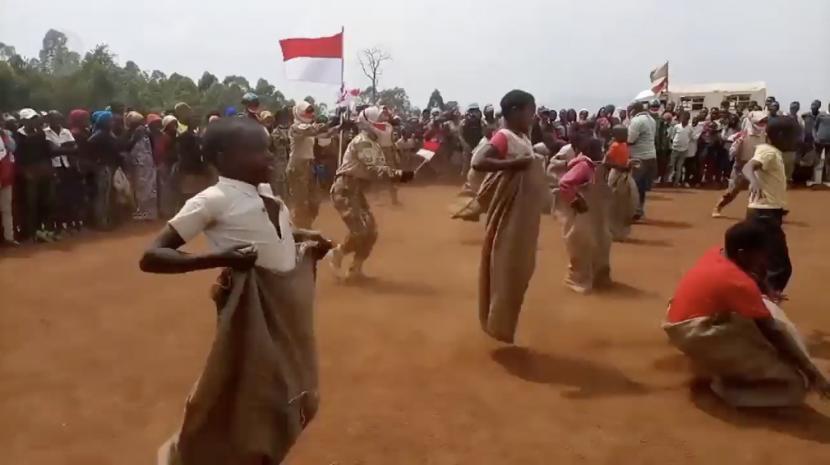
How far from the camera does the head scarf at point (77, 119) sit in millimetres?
10964

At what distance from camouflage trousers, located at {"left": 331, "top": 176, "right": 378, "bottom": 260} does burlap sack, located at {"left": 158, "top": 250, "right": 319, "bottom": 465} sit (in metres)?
4.79

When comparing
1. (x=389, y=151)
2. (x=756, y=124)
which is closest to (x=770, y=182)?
(x=389, y=151)

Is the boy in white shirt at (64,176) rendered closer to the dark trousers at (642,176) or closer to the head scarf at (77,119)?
the head scarf at (77,119)

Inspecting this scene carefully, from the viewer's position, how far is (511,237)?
538cm

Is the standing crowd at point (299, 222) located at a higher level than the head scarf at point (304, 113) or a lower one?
lower

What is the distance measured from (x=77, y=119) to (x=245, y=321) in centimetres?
937

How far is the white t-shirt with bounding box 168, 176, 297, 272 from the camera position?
2773mm

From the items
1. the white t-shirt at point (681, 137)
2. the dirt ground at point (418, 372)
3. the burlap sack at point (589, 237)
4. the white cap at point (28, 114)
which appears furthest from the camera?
the white t-shirt at point (681, 137)

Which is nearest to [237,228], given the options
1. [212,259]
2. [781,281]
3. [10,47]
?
[212,259]

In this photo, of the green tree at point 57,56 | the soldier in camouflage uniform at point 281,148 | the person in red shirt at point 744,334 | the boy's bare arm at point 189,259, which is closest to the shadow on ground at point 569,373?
the person in red shirt at point 744,334

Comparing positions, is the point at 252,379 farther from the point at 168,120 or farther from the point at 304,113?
the point at 168,120

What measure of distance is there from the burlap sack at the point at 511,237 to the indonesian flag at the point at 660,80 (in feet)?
44.1

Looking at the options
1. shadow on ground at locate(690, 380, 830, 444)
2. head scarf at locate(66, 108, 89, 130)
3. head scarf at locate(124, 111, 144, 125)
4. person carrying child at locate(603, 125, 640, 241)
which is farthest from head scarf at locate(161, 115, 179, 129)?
shadow on ground at locate(690, 380, 830, 444)

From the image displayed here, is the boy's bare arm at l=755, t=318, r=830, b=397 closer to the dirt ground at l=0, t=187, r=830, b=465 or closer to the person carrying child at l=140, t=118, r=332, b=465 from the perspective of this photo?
the dirt ground at l=0, t=187, r=830, b=465
